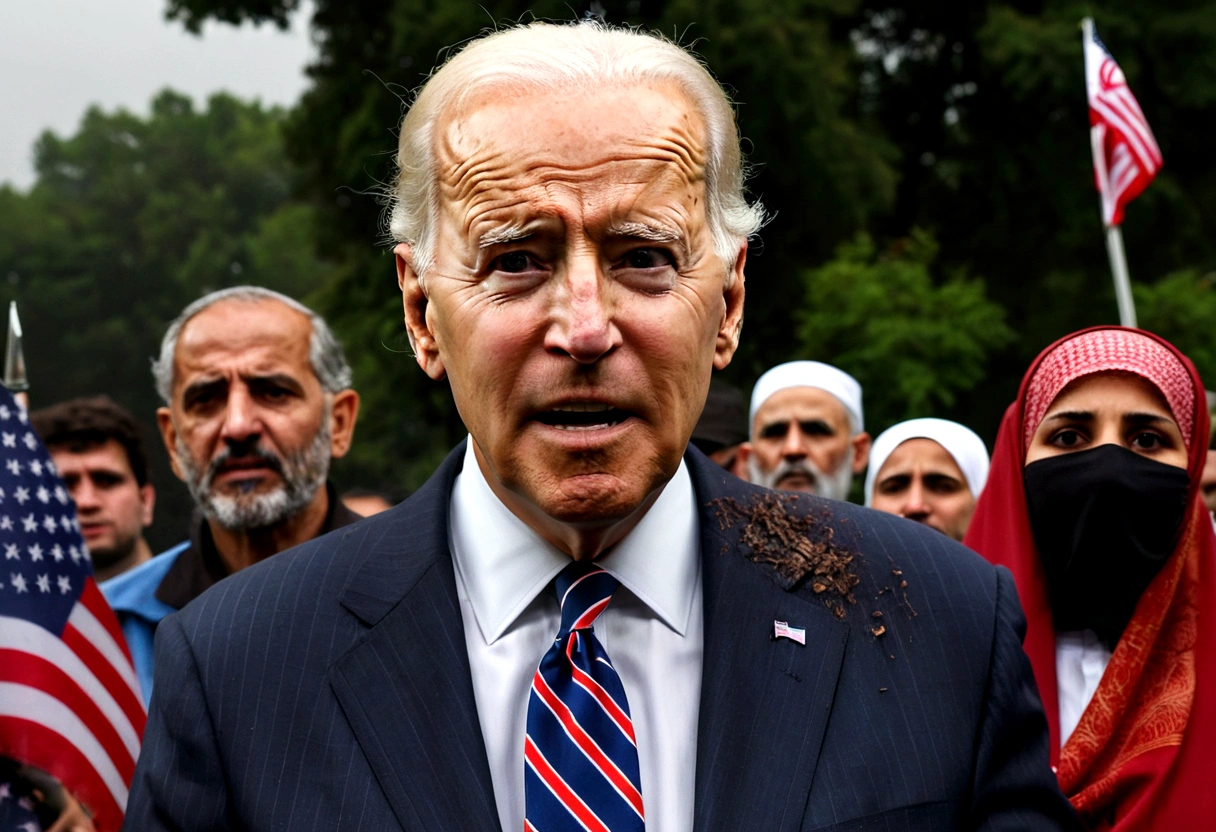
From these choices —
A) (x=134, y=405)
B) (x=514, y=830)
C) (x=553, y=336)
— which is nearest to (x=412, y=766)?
(x=514, y=830)

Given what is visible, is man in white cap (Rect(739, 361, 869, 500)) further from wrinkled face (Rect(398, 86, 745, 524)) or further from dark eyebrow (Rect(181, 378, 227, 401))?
wrinkled face (Rect(398, 86, 745, 524))

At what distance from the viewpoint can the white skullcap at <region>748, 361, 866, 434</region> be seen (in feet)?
22.5

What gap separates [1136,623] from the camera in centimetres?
358

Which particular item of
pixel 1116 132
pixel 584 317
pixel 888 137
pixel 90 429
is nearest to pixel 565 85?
pixel 584 317

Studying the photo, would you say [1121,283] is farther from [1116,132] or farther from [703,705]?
[703,705]

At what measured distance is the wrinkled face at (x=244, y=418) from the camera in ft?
15.5

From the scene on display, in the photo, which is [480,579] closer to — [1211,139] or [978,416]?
[978,416]

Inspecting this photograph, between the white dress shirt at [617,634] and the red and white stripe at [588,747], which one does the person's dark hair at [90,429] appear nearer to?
the white dress shirt at [617,634]

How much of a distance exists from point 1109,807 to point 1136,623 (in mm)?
436

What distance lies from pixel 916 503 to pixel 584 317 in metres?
3.62

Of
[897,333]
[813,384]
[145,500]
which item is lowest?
[145,500]

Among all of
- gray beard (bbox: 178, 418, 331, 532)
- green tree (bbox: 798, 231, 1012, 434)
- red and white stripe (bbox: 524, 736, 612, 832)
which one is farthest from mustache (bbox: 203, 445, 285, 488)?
green tree (bbox: 798, 231, 1012, 434)

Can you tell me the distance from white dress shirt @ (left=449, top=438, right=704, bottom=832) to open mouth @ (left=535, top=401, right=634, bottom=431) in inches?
10.2

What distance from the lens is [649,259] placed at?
95.8 inches
